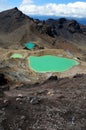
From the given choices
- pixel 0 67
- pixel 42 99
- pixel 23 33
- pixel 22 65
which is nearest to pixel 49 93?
pixel 42 99

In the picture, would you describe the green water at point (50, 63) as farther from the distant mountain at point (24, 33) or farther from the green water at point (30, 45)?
the distant mountain at point (24, 33)

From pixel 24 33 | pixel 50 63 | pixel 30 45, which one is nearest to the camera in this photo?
pixel 50 63

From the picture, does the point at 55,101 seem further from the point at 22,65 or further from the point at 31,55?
the point at 31,55

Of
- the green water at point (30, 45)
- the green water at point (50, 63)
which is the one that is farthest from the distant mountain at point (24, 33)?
the green water at point (50, 63)

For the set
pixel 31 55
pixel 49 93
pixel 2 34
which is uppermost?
pixel 49 93

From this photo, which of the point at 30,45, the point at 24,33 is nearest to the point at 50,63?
the point at 30,45

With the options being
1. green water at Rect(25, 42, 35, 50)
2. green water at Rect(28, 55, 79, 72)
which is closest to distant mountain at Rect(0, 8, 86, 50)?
green water at Rect(25, 42, 35, 50)

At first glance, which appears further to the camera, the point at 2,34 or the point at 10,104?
the point at 2,34

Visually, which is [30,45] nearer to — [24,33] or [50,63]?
[24,33]
